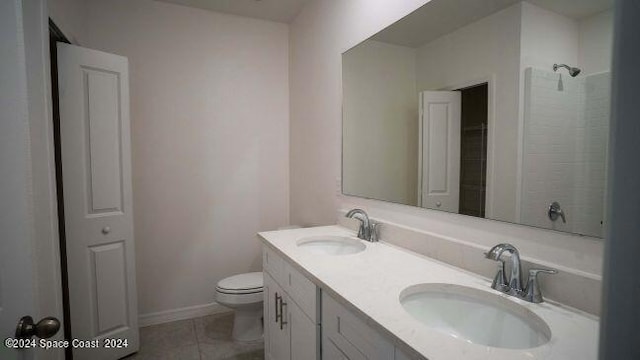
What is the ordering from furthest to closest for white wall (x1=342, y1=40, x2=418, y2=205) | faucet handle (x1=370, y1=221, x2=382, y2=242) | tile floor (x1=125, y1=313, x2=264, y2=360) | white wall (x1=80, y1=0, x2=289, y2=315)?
white wall (x1=80, y1=0, x2=289, y2=315), tile floor (x1=125, y1=313, x2=264, y2=360), faucet handle (x1=370, y1=221, x2=382, y2=242), white wall (x1=342, y1=40, x2=418, y2=205)

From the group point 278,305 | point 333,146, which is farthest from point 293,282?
point 333,146

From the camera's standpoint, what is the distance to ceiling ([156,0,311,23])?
2482mm

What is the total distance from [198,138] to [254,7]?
1186 millimetres

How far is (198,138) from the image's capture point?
2.62 metres

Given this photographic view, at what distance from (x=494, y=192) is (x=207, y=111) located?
7.52 feet

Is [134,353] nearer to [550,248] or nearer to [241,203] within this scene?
[241,203]

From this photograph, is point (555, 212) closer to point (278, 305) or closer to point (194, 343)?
point (278, 305)

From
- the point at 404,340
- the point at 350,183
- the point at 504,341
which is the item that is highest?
the point at 350,183

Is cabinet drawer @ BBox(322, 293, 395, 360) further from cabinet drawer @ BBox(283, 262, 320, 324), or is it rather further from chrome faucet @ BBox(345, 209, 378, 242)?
chrome faucet @ BBox(345, 209, 378, 242)

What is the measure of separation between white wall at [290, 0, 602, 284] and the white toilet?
2.24ft

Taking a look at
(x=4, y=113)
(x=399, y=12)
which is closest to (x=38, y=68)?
(x=4, y=113)

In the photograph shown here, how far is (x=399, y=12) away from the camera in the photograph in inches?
61.3

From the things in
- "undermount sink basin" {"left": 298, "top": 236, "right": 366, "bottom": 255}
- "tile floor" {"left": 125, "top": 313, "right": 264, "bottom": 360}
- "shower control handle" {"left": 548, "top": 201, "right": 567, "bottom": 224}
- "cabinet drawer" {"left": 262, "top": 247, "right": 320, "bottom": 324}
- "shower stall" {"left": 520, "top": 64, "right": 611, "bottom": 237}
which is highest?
"shower stall" {"left": 520, "top": 64, "right": 611, "bottom": 237}

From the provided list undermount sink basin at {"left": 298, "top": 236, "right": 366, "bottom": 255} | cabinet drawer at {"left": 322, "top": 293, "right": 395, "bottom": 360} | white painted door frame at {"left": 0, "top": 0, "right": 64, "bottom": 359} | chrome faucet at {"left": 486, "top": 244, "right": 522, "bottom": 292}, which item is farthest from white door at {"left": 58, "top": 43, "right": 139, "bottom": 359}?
chrome faucet at {"left": 486, "top": 244, "right": 522, "bottom": 292}
